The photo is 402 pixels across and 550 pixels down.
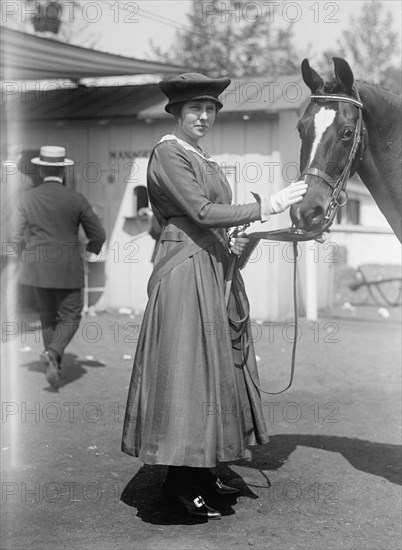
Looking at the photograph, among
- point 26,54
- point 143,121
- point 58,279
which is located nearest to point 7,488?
point 58,279

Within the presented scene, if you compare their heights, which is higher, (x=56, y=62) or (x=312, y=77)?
(x=56, y=62)

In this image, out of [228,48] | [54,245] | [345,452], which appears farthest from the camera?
[228,48]

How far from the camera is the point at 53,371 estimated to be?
22.3 feet

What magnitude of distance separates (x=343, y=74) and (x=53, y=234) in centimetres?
401

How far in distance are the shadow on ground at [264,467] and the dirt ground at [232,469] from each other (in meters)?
0.01

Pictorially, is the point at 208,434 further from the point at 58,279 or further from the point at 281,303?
the point at 281,303

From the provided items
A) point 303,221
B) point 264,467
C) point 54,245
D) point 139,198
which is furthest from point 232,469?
point 139,198

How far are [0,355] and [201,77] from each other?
5.49 meters

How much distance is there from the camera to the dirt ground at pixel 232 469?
3744mm

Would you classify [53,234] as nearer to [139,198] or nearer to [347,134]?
[347,134]

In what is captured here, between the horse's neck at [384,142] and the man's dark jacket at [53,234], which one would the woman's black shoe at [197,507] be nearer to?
the horse's neck at [384,142]

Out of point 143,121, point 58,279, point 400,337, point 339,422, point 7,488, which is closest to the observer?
point 7,488

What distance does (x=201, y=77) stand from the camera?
3871mm

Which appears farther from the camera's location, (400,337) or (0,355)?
(400,337)
